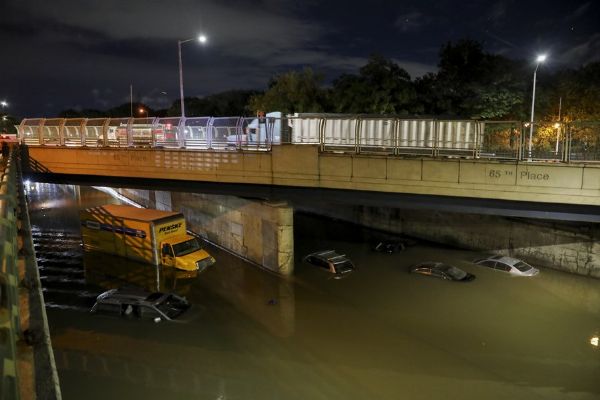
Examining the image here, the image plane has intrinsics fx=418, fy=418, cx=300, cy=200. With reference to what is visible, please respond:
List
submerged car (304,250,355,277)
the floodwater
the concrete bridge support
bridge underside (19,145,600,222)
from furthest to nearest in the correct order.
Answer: submerged car (304,250,355,277), the concrete bridge support, bridge underside (19,145,600,222), the floodwater

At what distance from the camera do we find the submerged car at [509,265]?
21625 millimetres

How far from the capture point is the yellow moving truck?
75.3 feet

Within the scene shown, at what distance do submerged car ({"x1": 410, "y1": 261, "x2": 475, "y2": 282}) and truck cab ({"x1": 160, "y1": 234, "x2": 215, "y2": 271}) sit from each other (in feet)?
37.7

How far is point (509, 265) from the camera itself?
72.1 ft

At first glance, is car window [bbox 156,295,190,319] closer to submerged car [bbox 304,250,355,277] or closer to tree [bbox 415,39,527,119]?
submerged car [bbox 304,250,355,277]

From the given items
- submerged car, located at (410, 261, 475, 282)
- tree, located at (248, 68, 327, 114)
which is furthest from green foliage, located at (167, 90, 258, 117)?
submerged car, located at (410, 261, 475, 282)

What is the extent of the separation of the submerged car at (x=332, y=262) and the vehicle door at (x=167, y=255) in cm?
745

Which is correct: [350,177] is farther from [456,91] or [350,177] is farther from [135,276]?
[456,91]

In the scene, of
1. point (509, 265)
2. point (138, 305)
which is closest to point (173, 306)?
point (138, 305)

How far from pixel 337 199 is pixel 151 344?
9070 mm

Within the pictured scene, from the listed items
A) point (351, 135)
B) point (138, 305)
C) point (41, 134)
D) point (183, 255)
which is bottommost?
point (138, 305)

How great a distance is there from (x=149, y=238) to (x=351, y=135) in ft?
40.7

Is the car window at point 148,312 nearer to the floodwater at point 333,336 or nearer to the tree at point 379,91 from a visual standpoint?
the floodwater at point 333,336

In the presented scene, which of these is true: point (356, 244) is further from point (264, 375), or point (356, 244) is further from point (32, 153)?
point (32, 153)
